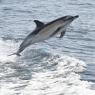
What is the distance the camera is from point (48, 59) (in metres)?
15.5

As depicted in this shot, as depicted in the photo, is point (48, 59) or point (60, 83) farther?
point (48, 59)

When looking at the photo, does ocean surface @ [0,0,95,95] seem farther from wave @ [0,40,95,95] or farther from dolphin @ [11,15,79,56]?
dolphin @ [11,15,79,56]

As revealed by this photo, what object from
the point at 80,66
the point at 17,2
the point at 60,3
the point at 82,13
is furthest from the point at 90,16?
the point at 80,66

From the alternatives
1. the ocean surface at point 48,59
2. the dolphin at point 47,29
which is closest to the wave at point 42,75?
the ocean surface at point 48,59

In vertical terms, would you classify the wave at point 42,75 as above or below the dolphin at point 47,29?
below

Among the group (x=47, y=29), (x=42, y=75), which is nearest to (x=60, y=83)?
(x=42, y=75)

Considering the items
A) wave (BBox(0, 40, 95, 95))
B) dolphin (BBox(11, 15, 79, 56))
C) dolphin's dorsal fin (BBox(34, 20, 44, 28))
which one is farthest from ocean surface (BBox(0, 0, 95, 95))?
dolphin's dorsal fin (BBox(34, 20, 44, 28))

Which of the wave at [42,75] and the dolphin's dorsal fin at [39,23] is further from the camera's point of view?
the dolphin's dorsal fin at [39,23]

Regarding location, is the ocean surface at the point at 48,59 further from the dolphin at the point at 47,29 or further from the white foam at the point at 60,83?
the dolphin at the point at 47,29

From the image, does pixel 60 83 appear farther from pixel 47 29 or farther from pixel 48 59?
pixel 48 59

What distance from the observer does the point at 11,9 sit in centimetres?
2639

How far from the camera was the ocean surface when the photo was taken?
12359 millimetres

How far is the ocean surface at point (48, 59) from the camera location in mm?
12359

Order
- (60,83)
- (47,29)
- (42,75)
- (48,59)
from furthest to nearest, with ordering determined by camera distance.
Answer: (48,59) < (42,75) < (47,29) < (60,83)
